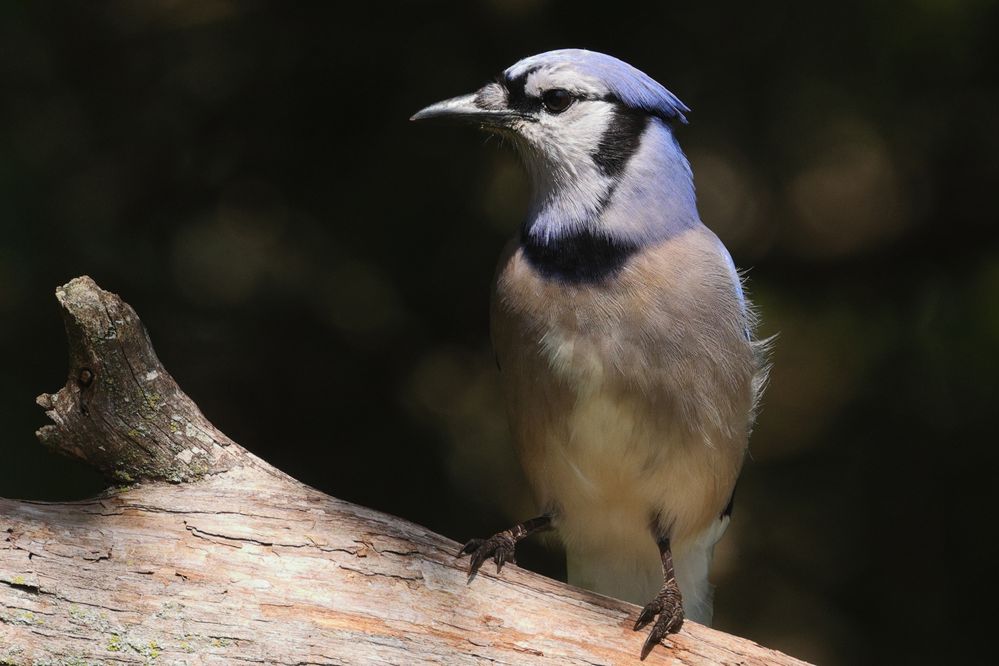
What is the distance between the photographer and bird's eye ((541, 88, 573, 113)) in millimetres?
2957

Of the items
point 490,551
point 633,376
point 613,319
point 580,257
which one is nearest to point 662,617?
point 490,551

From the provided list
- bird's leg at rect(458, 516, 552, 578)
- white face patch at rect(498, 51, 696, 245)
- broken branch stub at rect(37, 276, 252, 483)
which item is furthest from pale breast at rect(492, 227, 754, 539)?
broken branch stub at rect(37, 276, 252, 483)

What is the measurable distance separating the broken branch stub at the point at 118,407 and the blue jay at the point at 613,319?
75 centimetres

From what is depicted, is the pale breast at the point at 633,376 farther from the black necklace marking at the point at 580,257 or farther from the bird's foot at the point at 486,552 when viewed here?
the bird's foot at the point at 486,552

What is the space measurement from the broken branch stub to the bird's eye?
121 cm

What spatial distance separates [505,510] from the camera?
4375mm

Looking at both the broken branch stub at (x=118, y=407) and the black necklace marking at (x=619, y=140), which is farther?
the black necklace marking at (x=619, y=140)

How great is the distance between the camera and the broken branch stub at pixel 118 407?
7.67 feet

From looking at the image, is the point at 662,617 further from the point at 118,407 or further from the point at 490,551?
the point at 118,407

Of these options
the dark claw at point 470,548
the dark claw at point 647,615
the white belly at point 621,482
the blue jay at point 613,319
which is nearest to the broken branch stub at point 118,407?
the dark claw at point 470,548

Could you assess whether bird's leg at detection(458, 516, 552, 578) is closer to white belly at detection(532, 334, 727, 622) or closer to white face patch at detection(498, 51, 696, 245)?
white belly at detection(532, 334, 727, 622)

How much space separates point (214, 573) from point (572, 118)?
1.47 m

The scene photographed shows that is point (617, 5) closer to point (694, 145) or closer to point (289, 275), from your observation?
point (694, 145)

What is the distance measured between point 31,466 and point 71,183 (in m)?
1.02
